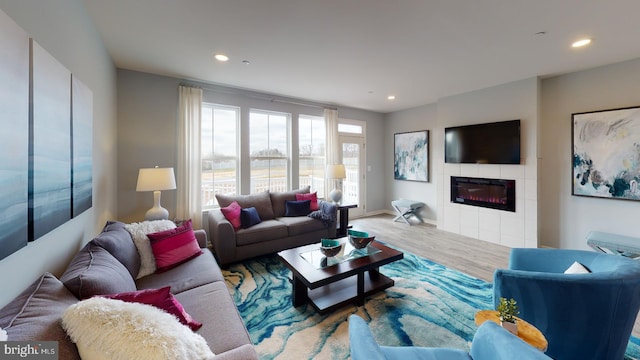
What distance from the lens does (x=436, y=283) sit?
8.65 ft

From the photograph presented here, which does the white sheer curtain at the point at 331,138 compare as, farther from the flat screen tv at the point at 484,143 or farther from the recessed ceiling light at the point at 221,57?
the recessed ceiling light at the point at 221,57

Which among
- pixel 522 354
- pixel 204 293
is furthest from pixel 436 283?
pixel 204 293

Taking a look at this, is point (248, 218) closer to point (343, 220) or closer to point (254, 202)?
point (254, 202)

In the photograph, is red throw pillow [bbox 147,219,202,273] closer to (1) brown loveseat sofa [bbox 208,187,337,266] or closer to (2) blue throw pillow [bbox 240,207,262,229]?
(1) brown loveseat sofa [bbox 208,187,337,266]

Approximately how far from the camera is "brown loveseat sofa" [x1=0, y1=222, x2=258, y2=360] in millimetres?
862

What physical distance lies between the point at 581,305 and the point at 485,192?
310 centimetres

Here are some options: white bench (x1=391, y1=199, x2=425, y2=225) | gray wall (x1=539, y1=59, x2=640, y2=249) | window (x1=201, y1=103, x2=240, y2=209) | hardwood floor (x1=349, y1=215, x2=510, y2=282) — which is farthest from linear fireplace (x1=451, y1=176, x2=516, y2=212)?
window (x1=201, y1=103, x2=240, y2=209)

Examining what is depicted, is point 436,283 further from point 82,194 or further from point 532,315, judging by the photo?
point 82,194

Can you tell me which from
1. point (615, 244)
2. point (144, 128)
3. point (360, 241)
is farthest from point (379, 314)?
point (144, 128)

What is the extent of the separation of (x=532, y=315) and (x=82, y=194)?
319cm

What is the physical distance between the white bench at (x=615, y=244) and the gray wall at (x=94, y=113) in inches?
200

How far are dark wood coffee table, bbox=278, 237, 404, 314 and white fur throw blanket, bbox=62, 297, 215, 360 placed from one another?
3.63 ft

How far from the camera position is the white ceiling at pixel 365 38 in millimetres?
1982

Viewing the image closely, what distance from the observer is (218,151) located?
400cm
